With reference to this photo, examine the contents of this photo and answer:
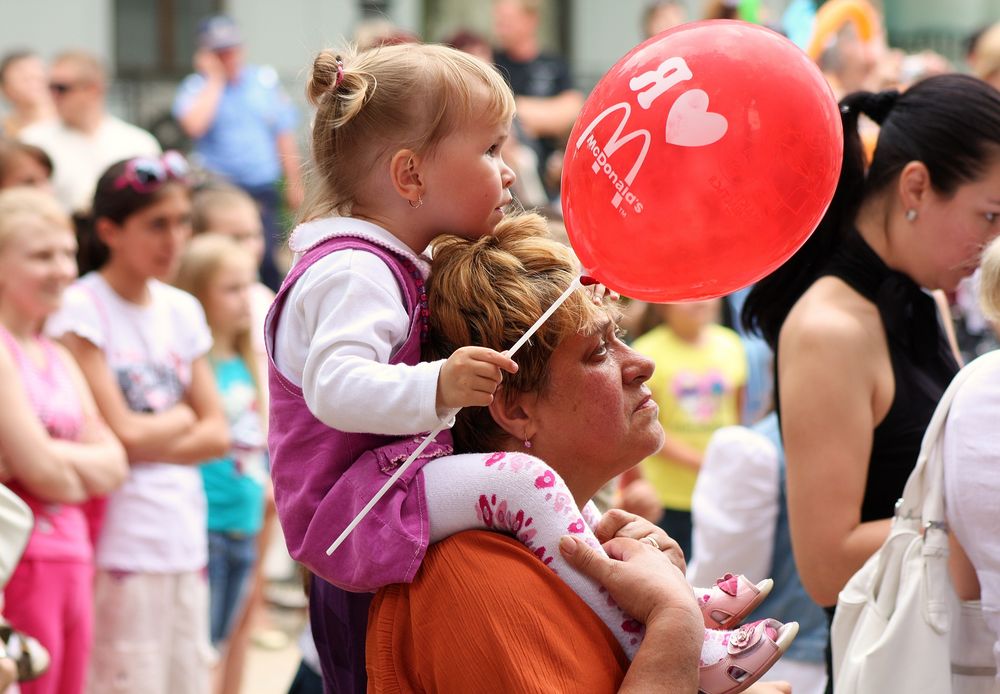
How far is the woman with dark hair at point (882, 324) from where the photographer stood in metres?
2.98

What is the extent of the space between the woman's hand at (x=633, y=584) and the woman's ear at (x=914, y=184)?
1.27 m

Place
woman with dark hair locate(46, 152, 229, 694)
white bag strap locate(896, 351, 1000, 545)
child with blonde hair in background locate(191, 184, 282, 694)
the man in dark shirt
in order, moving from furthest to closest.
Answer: the man in dark shirt, child with blonde hair in background locate(191, 184, 282, 694), woman with dark hair locate(46, 152, 229, 694), white bag strap locate(896, 351, 1000, 545)

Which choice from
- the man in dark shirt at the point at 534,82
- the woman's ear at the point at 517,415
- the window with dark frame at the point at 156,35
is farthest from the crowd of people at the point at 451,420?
the window with dark frame at the point at 156,35

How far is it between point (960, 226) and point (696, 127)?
107 centimetres

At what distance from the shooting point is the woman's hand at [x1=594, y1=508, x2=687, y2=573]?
233cm

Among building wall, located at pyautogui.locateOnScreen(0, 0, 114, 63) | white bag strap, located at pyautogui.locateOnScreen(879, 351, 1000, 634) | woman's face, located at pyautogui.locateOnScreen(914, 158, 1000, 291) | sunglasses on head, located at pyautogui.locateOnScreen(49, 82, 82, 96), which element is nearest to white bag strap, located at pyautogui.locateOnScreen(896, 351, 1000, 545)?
white bag strap, located at pyautogui.locateOnScreen(879, 351, 1000, 634)

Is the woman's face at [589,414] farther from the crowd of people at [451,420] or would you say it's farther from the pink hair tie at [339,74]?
the pink hair tie at [339,74]

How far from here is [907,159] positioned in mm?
3053

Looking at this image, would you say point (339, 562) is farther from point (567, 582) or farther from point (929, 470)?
point (929, 470)

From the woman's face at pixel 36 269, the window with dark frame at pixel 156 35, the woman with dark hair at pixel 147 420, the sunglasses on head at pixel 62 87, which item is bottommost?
the window with dark frame at pixel 156 35

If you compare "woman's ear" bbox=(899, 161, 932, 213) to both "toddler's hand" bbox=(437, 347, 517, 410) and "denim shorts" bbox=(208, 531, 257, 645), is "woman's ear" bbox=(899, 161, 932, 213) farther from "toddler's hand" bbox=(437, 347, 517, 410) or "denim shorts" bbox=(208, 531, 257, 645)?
"denim shorts" bbox=(208, 531, 257, 645)

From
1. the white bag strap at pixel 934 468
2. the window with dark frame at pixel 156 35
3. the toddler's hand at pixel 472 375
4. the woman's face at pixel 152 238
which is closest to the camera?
the toddler's hand at pixel 472 375

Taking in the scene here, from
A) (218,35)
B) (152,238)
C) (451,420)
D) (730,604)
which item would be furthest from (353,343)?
(218,35)

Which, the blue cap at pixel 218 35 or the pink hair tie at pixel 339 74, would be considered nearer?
the pink hair tie at pixel 339 74
